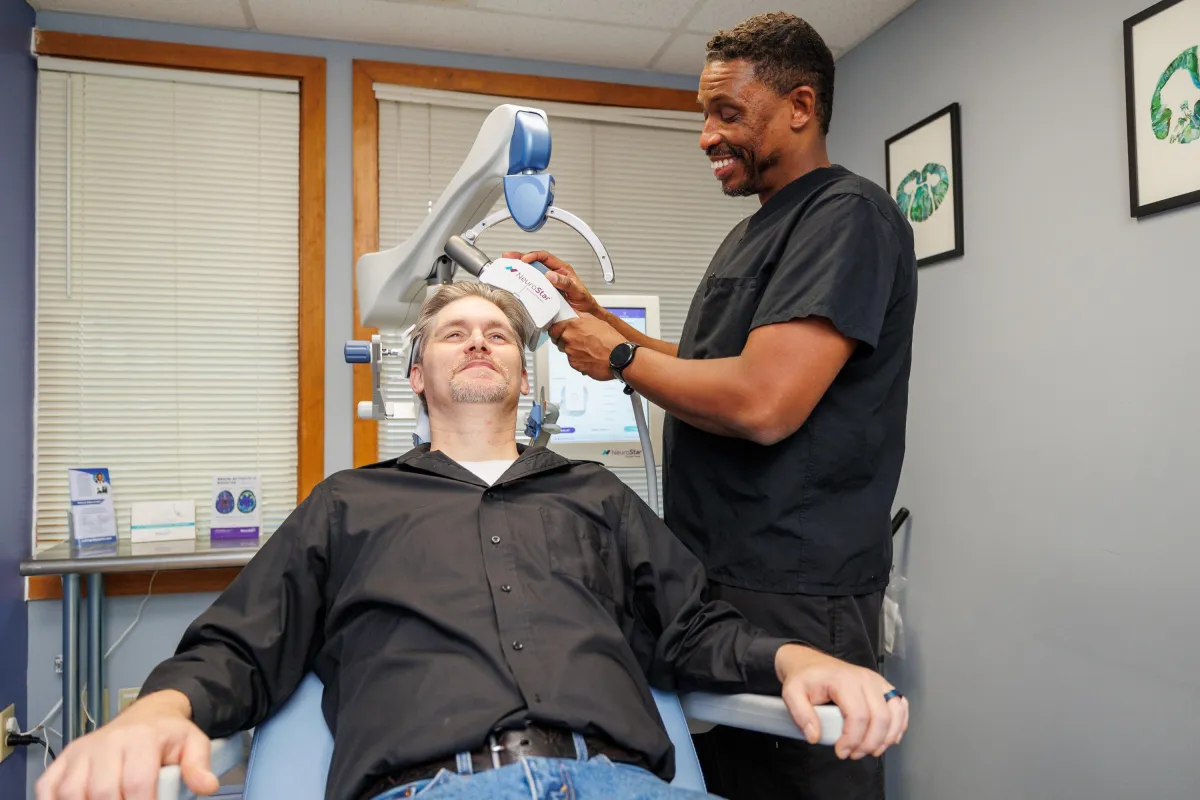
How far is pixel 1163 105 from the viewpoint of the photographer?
1.82 meters

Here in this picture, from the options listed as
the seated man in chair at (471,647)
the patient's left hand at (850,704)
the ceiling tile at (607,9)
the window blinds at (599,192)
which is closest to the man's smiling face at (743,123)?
the seated man in chair at (471,647)

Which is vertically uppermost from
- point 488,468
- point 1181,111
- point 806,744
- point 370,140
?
point 370,140

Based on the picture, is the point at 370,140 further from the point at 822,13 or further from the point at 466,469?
the point at 466,469

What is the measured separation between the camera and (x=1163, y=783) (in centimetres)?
178

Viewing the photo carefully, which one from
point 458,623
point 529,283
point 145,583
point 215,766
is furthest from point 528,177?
point 145,583

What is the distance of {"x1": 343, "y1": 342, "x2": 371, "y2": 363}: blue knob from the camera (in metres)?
1.66

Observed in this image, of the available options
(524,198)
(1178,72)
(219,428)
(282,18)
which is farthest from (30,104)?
(1178,72)

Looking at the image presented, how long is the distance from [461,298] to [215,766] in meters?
0.90

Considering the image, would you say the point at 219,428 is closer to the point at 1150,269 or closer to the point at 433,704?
the point at 433,704

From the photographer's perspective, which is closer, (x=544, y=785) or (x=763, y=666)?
(x=544, y=785)

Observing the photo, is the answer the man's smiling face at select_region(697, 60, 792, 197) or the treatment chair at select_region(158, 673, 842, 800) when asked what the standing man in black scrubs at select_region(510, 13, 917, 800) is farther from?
the treatment chair at select_region(158, 673, 842, 800)

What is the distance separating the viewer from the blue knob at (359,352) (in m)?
1.66

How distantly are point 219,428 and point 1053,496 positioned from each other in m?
2.61

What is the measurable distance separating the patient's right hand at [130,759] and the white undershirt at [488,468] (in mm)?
631
